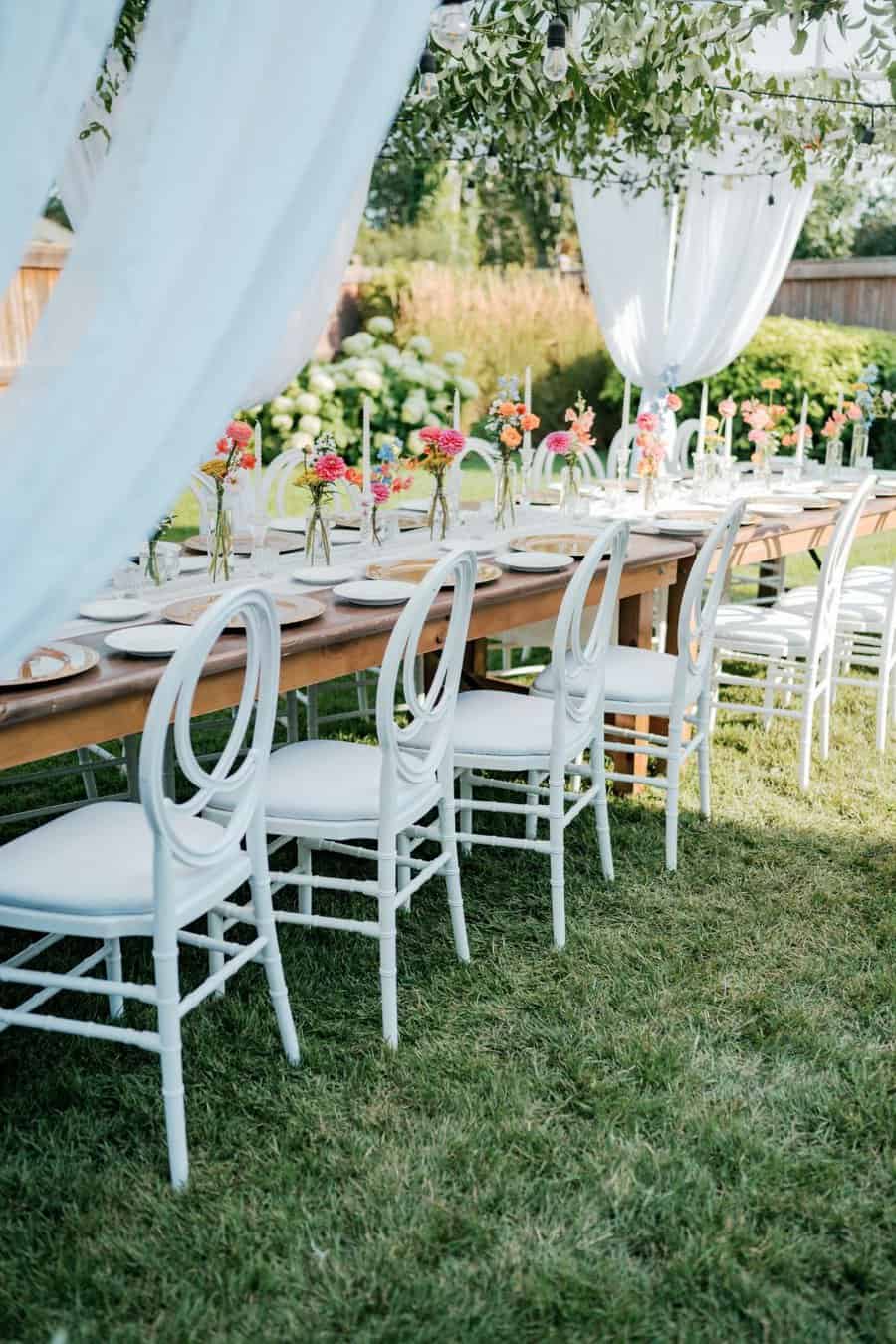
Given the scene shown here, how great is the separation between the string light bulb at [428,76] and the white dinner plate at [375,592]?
1467 millimetres

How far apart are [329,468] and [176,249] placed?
6.46 ft

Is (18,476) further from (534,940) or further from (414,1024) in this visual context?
(534,940)

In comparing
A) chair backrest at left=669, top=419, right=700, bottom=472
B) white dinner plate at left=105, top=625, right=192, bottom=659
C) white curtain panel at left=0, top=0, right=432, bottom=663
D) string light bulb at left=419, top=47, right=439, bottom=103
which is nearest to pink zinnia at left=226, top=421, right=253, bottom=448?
white dinner plate at left=105, top=625, right=192, bottom=659

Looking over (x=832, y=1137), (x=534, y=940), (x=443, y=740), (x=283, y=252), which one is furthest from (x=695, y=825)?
(x=283, y=252)

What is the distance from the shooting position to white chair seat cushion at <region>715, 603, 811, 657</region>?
417cm

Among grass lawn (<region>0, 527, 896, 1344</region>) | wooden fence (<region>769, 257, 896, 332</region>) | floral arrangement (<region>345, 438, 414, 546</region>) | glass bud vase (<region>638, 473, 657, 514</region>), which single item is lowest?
grass lawn (<region>0, 527, 896, 1344</region>)

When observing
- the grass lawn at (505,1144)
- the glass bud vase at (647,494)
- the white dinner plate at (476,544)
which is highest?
the glass bud vase at (647,494)

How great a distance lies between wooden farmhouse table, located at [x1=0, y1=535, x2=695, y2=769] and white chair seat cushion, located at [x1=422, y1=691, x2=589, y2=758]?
0.18 meters

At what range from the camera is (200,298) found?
1.28 metres

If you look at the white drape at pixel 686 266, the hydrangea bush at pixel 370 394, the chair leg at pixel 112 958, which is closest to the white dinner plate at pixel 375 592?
the chair leg at pixel 112 958

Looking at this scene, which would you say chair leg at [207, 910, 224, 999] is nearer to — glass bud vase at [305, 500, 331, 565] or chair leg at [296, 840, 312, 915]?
chair leg at [296, 840, 312, 915]

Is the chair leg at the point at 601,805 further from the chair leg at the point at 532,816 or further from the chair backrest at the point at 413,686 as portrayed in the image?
the chair backrest at the point at 413,686

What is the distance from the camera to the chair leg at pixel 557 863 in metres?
2.95

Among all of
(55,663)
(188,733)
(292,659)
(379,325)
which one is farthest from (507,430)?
(379,325)
